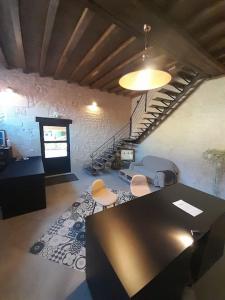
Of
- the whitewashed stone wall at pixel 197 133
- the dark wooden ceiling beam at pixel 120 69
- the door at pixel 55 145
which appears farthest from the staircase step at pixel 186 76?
the door at pixel 55 145

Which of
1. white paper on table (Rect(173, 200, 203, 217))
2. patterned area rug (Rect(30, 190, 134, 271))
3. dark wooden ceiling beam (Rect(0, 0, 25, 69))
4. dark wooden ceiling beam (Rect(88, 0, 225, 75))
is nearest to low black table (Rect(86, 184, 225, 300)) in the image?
white paper on table (Rect(173, 200, 203, 217))

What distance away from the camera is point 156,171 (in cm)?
418

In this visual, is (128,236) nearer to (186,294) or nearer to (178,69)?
(186,294)

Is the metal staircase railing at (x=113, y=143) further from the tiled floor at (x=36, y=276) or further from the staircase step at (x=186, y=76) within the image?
the tiled floor at (x=36, y=276)

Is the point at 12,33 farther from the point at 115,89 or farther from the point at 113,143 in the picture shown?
the point at 113,143

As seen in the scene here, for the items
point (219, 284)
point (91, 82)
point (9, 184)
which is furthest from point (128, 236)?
point (91, 82)

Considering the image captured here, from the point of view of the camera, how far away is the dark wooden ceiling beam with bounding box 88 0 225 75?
148 centimetres

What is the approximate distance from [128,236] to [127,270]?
31 cm

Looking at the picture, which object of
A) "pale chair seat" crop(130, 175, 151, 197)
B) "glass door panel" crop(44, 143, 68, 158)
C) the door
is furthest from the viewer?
"glass door panel" crop(44, 143, 68, 158)

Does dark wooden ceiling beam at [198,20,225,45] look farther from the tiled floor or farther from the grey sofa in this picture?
the tiled floor

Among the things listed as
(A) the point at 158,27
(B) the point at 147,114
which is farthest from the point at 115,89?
(A) the point at 158,27

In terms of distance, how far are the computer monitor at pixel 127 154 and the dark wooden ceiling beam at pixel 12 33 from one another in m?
3.92

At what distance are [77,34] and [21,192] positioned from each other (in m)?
2.88

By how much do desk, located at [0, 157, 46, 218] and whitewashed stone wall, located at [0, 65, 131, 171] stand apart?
179 centimetres
